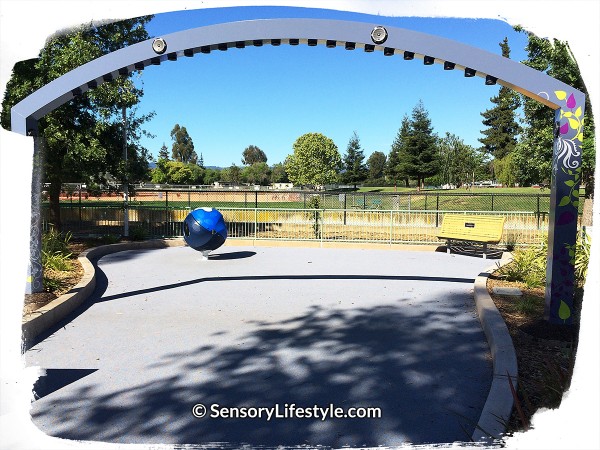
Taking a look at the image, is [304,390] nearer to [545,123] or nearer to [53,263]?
[53,263]

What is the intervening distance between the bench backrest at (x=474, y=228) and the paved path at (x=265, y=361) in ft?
14.1

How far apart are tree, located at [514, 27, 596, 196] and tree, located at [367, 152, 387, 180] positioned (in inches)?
3140

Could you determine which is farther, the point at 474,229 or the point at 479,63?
the point at 474,229

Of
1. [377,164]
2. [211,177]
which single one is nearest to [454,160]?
[377,164]

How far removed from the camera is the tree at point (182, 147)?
121938 millimetres

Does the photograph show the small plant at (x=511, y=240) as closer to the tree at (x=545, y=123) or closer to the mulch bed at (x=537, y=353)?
the tree at (x=545, y=123)

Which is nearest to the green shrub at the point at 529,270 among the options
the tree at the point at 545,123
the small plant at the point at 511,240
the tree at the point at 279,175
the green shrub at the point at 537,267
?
the green shrub at the point at 537,267

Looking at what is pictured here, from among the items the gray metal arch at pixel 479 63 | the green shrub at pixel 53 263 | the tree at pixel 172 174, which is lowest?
the green shrub at pixel 53 263

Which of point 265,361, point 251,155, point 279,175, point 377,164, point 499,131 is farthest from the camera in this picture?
point 251,155

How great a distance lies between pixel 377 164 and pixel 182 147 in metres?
55.7

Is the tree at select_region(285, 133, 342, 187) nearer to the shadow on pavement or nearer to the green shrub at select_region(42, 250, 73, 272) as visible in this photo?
the green shrub at select_region(42, 250, 73, 272)

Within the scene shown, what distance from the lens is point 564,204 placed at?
507cm

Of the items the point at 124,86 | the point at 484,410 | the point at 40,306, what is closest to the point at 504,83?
the point at 484,410

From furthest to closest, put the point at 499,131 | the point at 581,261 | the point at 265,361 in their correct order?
1. the point at 499,131
2. the point at 581,261
3. the point at 265,361
